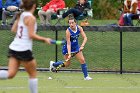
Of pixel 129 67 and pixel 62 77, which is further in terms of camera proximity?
pixel 129 67

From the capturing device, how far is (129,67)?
18.0 meters

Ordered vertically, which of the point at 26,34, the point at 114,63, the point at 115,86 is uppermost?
the point at 26,34

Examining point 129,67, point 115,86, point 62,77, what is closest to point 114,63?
point 129,67

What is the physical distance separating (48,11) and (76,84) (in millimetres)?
7681

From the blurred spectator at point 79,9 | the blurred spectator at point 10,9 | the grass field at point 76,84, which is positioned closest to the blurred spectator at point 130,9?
the blurred spectator at point 79,9

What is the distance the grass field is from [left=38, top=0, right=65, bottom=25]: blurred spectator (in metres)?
4.49

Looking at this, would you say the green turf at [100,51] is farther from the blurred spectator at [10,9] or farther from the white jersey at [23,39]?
the white jersey at [23,39]

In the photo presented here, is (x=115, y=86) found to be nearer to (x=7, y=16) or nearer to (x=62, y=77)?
(x=62, y=77)

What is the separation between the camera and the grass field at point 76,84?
40.6ft

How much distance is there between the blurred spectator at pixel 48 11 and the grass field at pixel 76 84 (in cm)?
449

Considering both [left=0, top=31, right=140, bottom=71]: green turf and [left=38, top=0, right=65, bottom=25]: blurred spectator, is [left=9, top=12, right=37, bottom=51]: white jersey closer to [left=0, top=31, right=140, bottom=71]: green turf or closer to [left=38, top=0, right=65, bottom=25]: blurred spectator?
[left=0, top=31, right=140, bottom=71]: green turf

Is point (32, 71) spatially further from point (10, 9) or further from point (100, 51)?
point (10, 9)

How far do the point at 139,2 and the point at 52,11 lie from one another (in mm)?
3132

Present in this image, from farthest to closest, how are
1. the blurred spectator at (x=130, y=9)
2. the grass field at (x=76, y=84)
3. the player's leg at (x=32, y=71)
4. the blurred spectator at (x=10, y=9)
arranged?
the blurred spectator at (x=130, y=9) < the blurred spectator at (x=10, y=9) < the grass field at (x=76, y=84) < the player's leg at (x=32, y=71)
